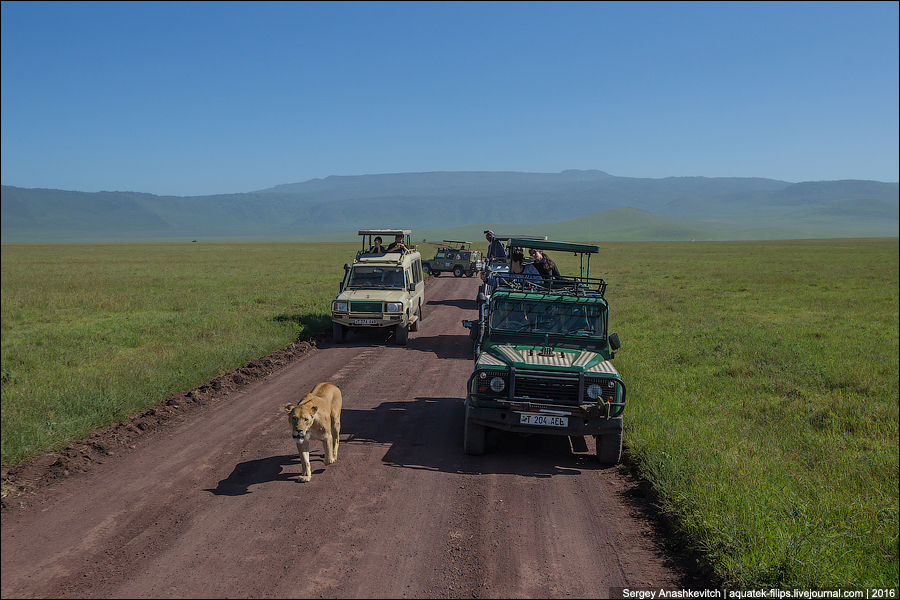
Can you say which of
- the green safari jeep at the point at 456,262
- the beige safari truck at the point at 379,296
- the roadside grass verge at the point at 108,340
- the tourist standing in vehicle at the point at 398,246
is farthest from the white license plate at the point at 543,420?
the green safari jeep at the point at 456,262

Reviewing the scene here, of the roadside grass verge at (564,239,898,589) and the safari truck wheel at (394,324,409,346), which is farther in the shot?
the safari truck wheel at (394,324,409,346)

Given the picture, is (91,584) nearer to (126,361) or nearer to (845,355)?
(126,361)

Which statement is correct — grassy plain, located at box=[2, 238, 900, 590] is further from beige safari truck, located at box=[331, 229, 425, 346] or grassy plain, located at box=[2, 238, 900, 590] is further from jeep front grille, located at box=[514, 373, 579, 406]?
beige safari truck, located at box=[331, 229, 425, 346]

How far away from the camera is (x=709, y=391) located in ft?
41.1

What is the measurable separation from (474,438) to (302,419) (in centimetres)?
247

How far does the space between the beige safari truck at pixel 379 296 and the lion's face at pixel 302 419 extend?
9561mm

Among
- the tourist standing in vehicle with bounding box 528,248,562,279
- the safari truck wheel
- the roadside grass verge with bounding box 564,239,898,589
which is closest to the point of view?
the roadside grass verge with bounding box 564,239,898,589

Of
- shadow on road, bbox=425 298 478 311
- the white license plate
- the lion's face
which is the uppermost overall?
shadow on road, bbox=425 298 478 311

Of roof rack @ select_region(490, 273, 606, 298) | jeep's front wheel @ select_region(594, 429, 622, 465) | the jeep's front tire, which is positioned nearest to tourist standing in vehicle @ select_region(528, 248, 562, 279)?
roof rack @ select_region(490, 273, 606, 298)

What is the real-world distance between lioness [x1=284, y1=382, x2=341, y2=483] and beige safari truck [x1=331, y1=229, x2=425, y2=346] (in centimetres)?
844

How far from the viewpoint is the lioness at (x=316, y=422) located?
662cm

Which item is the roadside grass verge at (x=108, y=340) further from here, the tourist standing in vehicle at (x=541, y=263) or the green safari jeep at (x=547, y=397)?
the tourist standing in vehicle at (x=541, y=263)

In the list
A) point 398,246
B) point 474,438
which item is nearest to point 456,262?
point 398,246

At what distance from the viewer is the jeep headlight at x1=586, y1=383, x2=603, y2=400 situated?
7.88 meters
